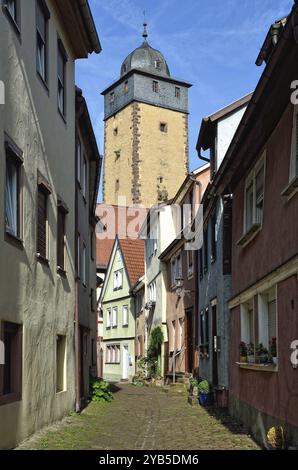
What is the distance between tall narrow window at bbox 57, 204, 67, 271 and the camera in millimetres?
14930

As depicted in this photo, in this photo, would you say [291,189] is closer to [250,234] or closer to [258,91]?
[258,91]

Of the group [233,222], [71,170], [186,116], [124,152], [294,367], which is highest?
[186,116]

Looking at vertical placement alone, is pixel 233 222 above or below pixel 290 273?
above

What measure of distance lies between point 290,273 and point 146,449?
12.4ft

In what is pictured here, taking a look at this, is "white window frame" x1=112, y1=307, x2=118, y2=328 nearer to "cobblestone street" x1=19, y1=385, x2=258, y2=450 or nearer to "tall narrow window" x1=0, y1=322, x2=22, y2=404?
"cobblestone street" x1=19, y1=385, x2=258, y2=450

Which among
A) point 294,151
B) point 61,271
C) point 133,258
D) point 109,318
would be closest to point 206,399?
point 61,271

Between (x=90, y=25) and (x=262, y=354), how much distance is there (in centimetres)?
873

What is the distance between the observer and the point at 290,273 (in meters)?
9.33

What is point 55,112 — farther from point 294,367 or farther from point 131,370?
point 131,370

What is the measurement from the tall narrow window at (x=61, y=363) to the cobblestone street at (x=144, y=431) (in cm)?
72

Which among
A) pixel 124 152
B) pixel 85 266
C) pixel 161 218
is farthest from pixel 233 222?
pixel 124 152

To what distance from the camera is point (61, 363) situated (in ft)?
49.5

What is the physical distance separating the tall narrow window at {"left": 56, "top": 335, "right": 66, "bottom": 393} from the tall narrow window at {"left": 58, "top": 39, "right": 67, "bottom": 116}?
4.84 meters

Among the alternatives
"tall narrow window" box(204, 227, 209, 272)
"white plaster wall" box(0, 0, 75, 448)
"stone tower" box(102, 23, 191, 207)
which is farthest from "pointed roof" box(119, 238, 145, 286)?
"white plaster wall" box(0, 0, 75, 448)
